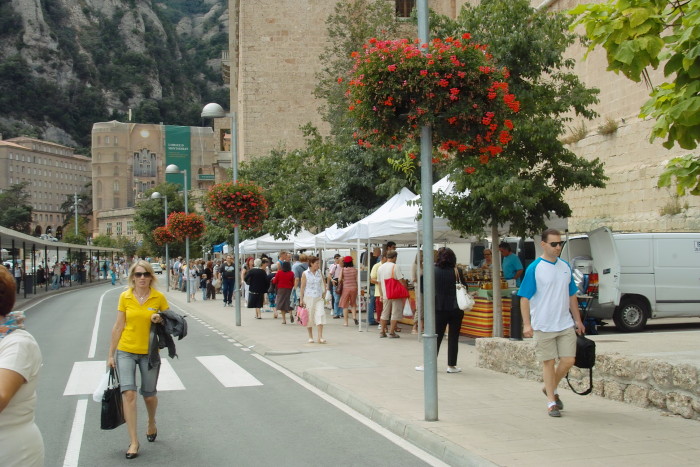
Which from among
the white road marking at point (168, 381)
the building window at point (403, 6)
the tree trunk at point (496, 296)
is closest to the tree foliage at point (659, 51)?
the white road marking at point (168, 381)

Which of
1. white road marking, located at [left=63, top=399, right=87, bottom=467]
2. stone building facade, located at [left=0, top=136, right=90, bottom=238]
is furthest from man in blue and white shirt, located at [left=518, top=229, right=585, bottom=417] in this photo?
stone building facade, located at [left=0, top=136, right=90, bottom=238]

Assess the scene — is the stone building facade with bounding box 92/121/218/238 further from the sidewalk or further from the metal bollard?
the metal bollard

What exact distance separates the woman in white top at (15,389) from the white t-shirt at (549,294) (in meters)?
5.46

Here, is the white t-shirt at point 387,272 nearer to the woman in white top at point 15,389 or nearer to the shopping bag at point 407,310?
the shopping bag at point 407,310

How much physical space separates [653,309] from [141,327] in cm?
1239

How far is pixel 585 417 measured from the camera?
7773 millimetres

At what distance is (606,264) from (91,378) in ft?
Answer: 32.7

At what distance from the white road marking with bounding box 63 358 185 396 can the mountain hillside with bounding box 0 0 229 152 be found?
157262mm

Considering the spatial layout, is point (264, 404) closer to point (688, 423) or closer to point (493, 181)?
point (688, 423)

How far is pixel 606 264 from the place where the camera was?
1543 centimetres

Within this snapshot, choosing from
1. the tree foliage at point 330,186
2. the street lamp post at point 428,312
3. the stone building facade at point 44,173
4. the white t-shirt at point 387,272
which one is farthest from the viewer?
the stone building facade at point 44,173

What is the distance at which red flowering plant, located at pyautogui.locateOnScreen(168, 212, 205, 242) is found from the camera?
36.2 metres

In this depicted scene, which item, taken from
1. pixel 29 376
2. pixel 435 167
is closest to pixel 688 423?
pixel 29 376

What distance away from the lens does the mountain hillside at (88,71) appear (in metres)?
158
